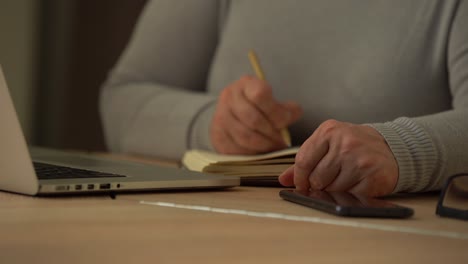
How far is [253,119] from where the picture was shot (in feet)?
3.75

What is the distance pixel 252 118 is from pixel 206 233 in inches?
23.2

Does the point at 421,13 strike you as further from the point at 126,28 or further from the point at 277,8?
the point at 126,28

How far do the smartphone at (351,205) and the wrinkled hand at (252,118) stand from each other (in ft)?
1.31

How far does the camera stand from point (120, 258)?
47 centimetres

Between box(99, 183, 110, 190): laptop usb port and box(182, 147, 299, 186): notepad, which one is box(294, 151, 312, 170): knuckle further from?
box(99, 183, 110, 190): laptop usb port

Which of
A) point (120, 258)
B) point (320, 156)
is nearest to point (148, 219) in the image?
point (120, 258)

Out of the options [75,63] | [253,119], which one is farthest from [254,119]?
[75,63]

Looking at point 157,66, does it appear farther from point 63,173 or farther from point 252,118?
point 63,173

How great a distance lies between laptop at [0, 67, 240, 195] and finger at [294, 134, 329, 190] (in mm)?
79

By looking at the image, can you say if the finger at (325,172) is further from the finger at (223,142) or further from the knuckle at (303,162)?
the finger at (223,142)

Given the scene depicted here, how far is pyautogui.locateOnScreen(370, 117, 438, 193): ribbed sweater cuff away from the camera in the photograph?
84cm

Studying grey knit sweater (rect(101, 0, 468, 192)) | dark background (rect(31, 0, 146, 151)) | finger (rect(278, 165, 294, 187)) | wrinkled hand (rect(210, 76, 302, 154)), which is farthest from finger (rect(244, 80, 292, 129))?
dark background (rect(31, 0, 146, 151))

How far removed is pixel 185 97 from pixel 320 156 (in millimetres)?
737

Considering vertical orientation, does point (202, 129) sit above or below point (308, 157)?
below
